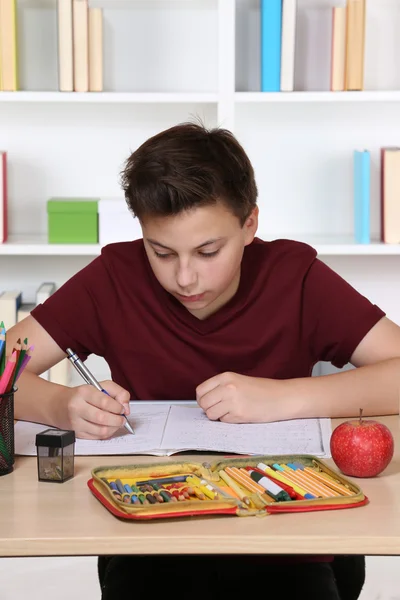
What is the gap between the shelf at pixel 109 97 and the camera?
107 inches

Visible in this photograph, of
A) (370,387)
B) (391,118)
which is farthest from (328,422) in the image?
(391,118)

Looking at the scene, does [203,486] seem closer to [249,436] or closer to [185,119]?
[249,436]

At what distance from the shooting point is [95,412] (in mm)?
1313

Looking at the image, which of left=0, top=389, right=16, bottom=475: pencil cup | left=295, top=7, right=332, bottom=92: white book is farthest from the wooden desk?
left=295, top=7, right=332, bottom=92: white book

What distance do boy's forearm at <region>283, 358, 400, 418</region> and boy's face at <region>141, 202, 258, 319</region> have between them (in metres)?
0.20

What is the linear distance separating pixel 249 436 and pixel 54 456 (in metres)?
0.30

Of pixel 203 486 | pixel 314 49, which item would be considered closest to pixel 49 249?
pixel 314 49

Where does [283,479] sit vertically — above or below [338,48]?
below

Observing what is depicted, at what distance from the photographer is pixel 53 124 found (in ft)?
9.82

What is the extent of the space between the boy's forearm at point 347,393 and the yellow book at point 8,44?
1644 mm

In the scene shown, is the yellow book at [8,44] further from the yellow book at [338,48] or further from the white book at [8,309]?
the yellow book at [338,48]

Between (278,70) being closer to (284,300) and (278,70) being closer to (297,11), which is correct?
(297,11)

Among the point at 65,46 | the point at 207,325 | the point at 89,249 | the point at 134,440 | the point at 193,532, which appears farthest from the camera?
the point at 89,249

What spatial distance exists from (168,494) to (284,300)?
0.65m
